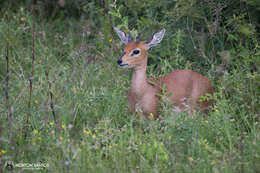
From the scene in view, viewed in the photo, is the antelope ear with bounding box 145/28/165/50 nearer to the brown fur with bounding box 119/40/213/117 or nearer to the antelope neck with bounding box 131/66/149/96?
the brown fur with bounding box 119/40/213/117

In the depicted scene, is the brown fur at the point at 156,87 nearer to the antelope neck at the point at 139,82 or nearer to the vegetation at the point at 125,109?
the antelope neck at the point at 139,82

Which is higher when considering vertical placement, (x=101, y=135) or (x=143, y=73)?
(x=143, y=73)

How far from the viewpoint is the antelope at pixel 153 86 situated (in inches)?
199

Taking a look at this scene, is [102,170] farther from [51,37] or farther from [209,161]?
[51,37]

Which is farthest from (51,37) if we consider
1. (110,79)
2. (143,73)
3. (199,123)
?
(199,123)

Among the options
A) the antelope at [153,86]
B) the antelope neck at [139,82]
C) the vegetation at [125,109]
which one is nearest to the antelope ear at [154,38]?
the antelope at [153,86]

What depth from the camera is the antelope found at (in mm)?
5066

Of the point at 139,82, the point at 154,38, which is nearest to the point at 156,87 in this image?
the point at 139,82

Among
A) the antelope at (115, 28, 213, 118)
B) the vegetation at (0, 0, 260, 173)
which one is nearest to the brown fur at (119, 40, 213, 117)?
the antelope at (115, 28, 213, 118)

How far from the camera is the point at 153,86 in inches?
206

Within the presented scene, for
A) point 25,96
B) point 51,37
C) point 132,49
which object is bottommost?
point 25,96

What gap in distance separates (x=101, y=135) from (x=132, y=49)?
5.23 ft

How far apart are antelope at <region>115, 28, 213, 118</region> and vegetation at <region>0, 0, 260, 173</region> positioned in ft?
0.51

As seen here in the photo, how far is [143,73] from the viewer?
5254 millimetres
